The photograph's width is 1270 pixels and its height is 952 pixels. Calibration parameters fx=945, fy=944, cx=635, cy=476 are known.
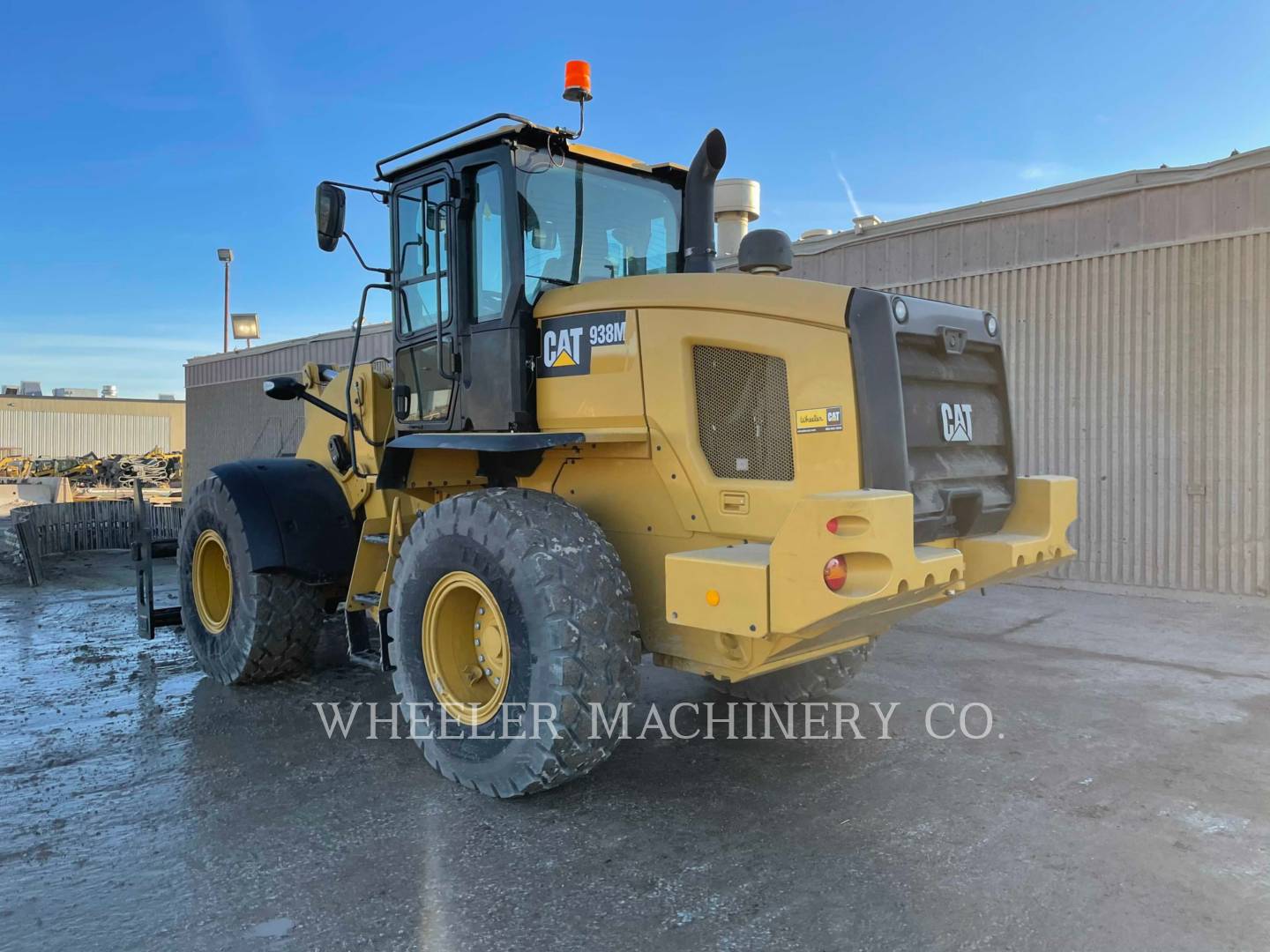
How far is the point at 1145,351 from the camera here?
9.47m

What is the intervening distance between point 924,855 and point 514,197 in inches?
136

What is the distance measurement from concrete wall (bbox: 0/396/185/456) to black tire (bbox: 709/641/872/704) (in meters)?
59.7

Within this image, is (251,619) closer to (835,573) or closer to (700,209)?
(700,209)

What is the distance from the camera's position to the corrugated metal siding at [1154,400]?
8.81 meters

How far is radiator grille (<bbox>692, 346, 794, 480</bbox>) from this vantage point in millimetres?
4004

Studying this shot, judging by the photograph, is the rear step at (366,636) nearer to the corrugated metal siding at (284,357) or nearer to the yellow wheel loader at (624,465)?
the yellow wheel loader at (624,465)

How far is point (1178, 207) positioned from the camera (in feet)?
30.0

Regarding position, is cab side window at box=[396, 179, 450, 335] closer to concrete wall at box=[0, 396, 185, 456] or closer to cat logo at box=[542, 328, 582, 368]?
cat logo at box=[542, 328, 582, 368]

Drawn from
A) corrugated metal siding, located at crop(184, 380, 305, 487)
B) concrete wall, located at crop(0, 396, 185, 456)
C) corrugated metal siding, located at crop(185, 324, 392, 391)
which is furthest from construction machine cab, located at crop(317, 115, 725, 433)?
concrete wall, located at crop(0, 396, 185, 456)

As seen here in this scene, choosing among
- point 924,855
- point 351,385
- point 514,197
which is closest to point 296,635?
point 351,385

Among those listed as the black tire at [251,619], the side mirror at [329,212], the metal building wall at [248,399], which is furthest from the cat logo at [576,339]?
the metal building wall at [248,399]

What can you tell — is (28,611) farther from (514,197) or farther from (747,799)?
(747,799)

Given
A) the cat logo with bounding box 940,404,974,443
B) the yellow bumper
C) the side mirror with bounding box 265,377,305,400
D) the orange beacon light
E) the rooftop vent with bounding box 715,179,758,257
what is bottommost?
the yellow bumper

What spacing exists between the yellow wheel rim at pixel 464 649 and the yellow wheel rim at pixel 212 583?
2.43m
